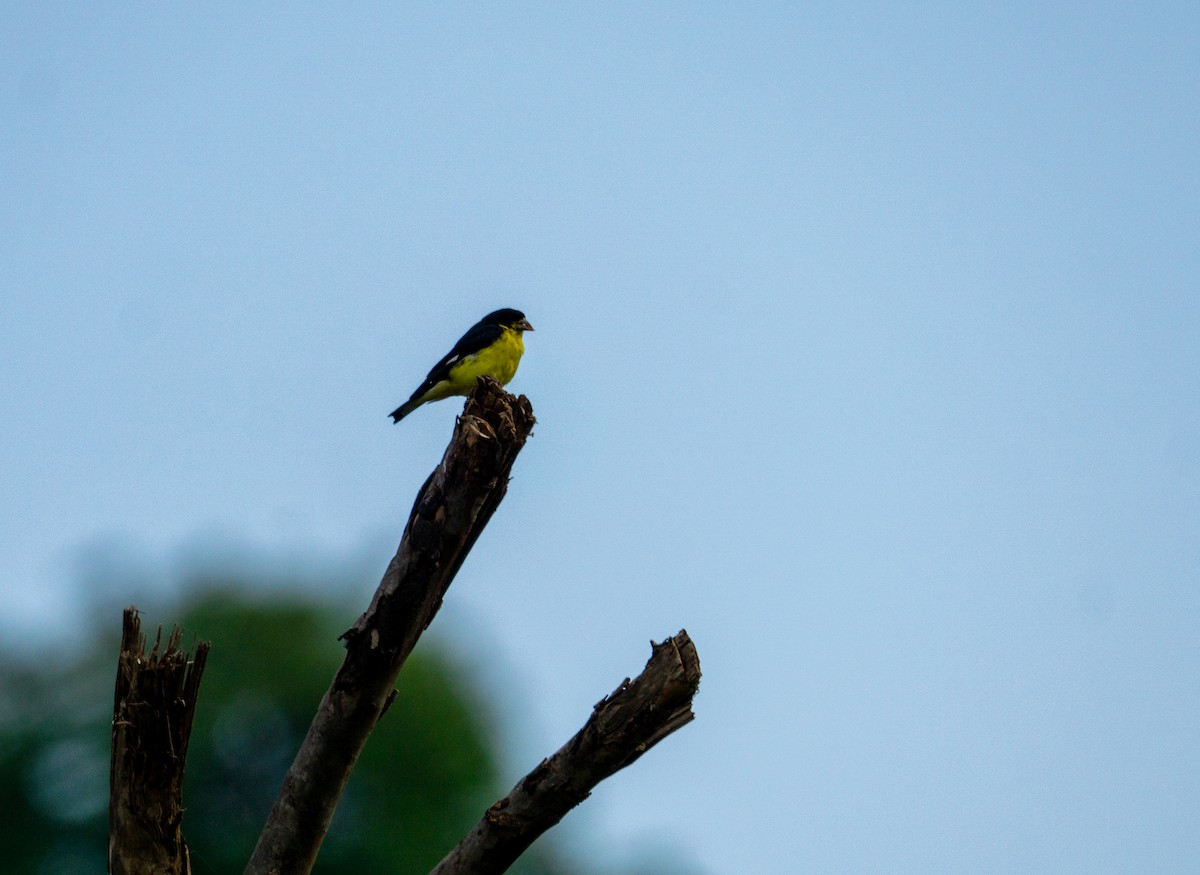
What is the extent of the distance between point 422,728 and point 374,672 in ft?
68.5

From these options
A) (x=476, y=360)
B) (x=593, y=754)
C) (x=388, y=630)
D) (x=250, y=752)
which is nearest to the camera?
(x=593, y=754)

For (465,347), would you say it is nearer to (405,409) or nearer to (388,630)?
(405,409)

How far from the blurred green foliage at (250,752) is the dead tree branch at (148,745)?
1676 cm

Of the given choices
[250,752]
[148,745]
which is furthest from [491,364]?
[250,752]

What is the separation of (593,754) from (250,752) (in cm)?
2198

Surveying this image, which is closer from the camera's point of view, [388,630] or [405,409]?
[388,630]

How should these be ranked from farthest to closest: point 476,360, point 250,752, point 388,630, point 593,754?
point 250,752 → point 476,360 → point 388,630 → point 593,754

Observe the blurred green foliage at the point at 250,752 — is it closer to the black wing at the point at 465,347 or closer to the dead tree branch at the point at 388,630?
the black wing at the point at 465,347

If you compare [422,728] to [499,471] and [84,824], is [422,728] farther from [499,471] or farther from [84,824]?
[499,471]

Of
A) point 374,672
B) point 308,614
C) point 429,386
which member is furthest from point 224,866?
point 374,672

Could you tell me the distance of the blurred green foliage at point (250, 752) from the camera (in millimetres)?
22719

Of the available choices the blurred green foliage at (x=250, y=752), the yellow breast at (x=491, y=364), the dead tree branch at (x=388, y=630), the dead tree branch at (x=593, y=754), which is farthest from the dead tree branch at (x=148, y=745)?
the blurred green foliage at (x=250, y=752)

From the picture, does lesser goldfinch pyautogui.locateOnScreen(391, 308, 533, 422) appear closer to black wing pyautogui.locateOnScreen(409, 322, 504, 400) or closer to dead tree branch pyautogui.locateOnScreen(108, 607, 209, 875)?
black wing pyautogui.locateOnScreen(409, 322, 504, 400)

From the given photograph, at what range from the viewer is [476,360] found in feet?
36.2
